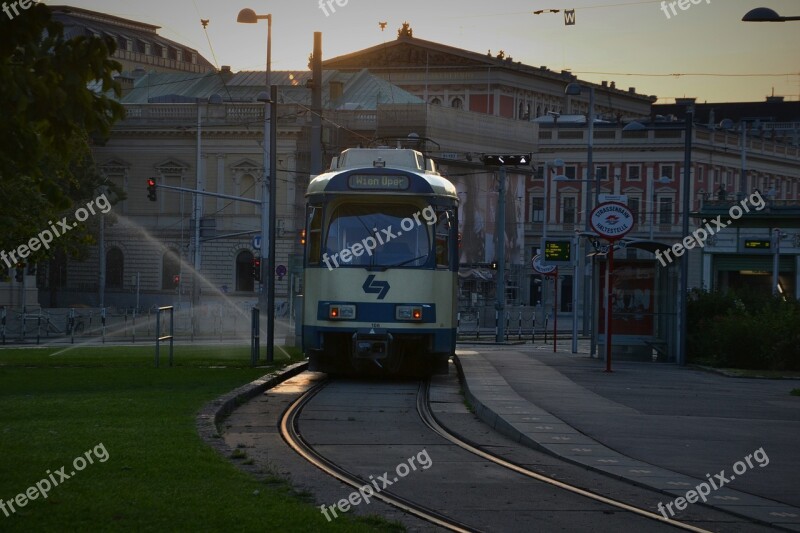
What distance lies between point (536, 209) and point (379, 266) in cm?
8045

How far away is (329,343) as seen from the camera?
961 inches

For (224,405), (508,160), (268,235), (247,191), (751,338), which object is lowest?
(224,405)

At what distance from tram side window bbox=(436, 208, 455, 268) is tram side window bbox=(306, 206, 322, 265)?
84.8 inches

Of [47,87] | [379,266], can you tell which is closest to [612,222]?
[379,266]

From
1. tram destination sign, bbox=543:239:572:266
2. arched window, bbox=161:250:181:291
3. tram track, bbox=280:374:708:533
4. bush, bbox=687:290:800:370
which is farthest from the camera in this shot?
arched window, bbox=161:250:181:291

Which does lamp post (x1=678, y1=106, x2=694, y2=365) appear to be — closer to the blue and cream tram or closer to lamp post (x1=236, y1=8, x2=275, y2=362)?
the blue and cream tram

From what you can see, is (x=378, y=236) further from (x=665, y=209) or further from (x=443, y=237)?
(x=665, y=209)

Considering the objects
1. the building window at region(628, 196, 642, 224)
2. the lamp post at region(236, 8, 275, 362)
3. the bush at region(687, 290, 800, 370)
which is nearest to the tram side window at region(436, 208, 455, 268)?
the lamp post at region(236, 8, 275, 362)

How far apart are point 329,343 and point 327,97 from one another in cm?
6558

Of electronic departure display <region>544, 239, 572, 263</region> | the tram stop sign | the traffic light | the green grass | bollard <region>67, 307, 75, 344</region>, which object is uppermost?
the traffic light

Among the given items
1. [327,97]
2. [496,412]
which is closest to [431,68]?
[327,97]

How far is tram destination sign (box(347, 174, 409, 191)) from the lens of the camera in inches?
957

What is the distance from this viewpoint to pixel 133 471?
11.3 meters

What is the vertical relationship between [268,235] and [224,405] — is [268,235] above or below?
above
